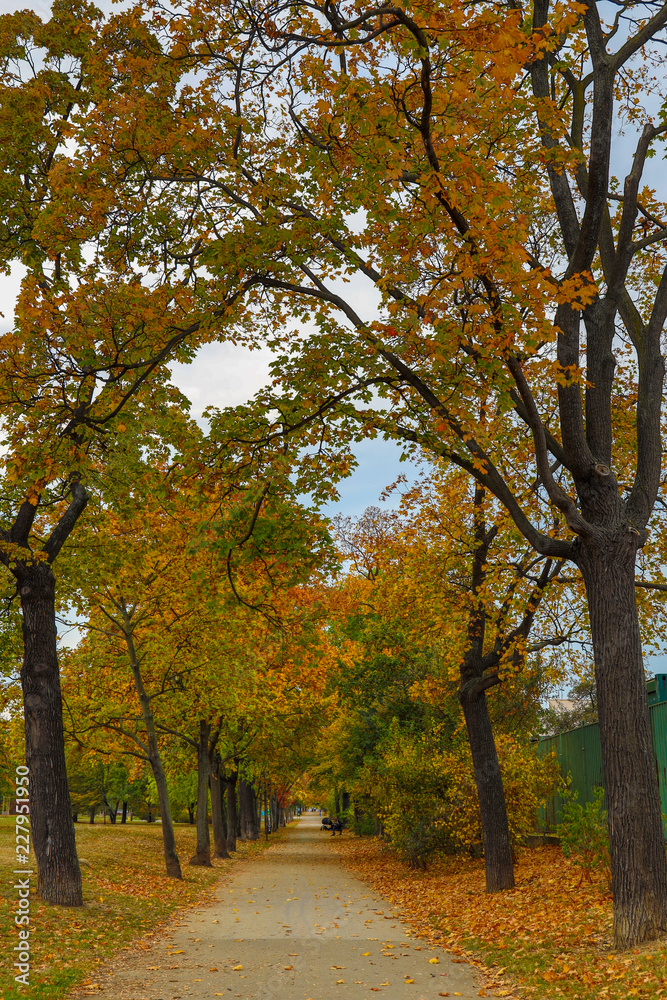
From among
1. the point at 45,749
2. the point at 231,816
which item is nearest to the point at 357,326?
the point at 45,749

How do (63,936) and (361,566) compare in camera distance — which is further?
(361,566)

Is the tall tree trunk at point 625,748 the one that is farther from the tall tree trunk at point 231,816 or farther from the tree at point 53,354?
the tall tree trunk at point 231,816

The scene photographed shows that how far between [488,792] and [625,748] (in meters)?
6.06

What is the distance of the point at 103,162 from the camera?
848cm

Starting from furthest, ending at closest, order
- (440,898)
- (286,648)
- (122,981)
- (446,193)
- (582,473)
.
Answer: (440,898) → (286,648) → (582,473) → (122,981) → (446,193)

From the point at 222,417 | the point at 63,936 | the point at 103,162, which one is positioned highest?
the point at 103,162

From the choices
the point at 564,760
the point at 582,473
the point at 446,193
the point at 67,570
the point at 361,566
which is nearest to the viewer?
the point at 446,193

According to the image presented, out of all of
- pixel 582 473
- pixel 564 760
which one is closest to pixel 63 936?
pixel 582 473

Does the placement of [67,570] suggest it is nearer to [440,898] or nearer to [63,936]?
[63,936]

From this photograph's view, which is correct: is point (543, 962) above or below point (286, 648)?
below

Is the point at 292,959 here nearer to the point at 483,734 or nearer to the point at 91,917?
the point at 91,917

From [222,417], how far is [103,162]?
311cm

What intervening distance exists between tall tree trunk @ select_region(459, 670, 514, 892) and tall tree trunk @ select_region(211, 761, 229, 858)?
13.8 metres

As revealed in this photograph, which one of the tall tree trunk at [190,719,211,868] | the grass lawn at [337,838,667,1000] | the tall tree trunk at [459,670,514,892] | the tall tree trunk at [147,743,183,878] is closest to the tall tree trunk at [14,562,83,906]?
the grass lawn at [337,838,667,1000]
